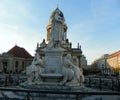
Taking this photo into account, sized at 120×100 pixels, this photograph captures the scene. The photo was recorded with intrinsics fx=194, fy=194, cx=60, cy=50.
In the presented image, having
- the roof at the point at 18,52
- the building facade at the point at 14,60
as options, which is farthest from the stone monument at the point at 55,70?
the roof at the point at 18,52

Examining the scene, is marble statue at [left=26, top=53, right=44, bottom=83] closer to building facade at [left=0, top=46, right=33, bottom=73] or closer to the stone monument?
the stone monument

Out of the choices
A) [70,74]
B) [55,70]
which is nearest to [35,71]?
[55,70]

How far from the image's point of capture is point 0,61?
9212cm

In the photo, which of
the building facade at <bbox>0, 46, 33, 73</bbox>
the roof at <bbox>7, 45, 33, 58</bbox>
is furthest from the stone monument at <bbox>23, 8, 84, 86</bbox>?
the roof at <bbox>7, 45, 33, 58</bbox>

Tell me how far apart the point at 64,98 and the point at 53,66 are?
12.2 feet

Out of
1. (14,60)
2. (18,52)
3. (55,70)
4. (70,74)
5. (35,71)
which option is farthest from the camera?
(18,52)

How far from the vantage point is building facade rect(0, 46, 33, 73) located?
295 ft

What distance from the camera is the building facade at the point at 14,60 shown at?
295ft

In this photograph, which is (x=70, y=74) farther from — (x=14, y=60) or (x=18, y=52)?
(x=18, y=52)

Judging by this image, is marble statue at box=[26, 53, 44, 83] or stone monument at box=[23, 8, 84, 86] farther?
marble statue at box=[26, 53, 44, 83]

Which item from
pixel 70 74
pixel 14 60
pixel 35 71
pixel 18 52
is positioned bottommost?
pixel 70 74

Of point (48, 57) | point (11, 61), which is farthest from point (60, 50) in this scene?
point (11, 61)

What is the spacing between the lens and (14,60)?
91812mm

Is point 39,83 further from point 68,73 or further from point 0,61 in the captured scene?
point 0,61
